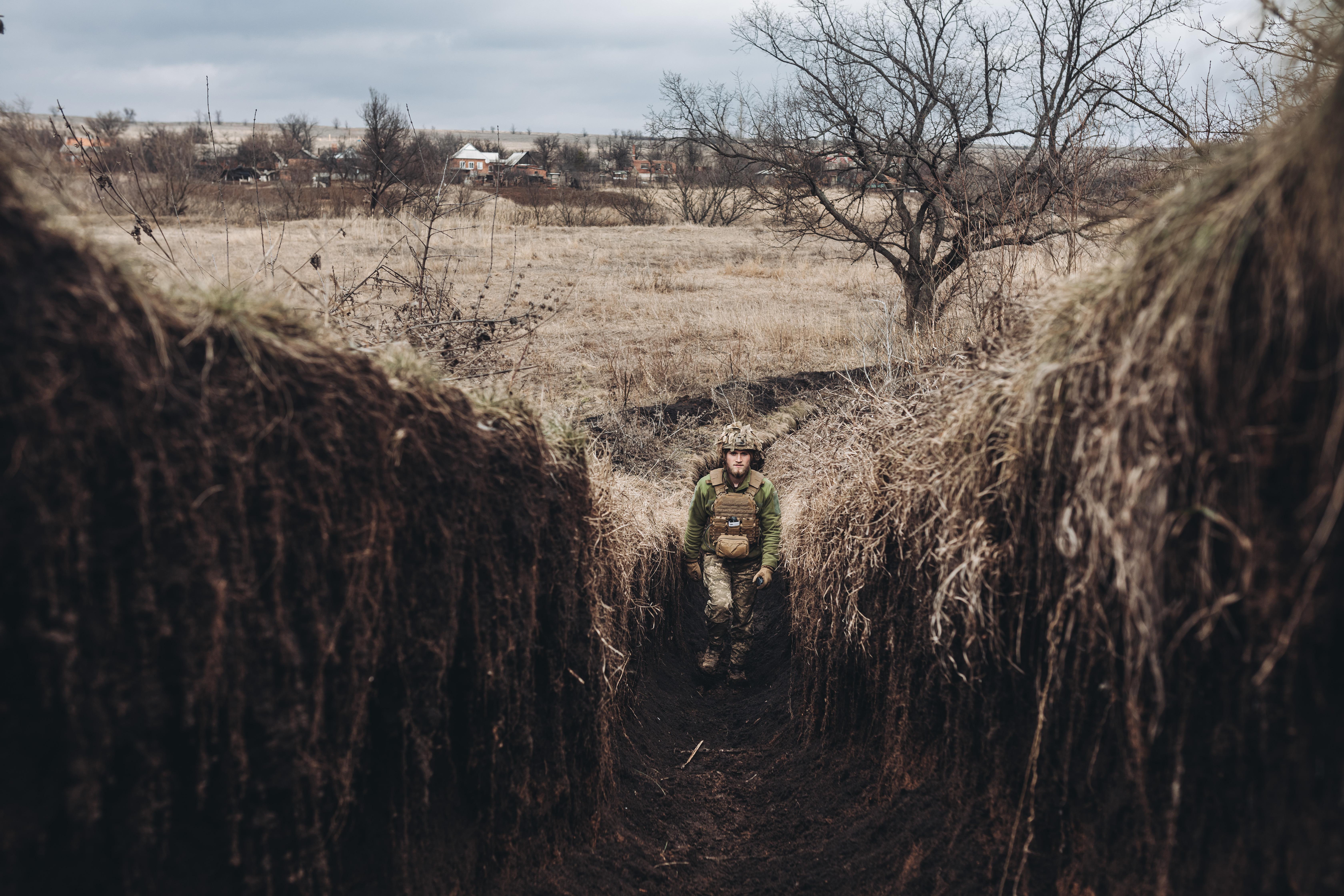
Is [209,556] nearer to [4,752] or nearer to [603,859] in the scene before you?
[4,752]

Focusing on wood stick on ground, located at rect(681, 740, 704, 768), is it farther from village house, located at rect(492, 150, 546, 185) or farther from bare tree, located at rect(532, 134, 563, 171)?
bare tree, located at rect(532, 134, 563, 171)

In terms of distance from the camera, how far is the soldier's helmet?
7.01 meters

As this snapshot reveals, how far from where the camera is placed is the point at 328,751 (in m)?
2.60

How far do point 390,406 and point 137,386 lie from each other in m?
0.86

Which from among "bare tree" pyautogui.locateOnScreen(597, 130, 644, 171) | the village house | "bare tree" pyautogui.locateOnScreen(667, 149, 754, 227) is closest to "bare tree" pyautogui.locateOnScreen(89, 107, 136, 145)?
the village house

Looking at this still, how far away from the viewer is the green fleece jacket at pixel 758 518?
7.05 m

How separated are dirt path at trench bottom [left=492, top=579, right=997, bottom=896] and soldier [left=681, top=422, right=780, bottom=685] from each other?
0.59 m

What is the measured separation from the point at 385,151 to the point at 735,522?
11352 millimetres

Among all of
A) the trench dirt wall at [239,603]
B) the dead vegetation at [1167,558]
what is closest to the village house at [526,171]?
the trench dirt wall at [239,603]

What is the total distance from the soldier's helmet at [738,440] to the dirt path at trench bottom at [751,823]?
1.87 metres

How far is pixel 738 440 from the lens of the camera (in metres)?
7.01

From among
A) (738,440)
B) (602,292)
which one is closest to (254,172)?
(738,440)

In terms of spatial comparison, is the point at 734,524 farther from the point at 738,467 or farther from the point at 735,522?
the point at 738,467

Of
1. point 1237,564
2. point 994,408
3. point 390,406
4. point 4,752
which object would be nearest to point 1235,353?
point 1237,564
